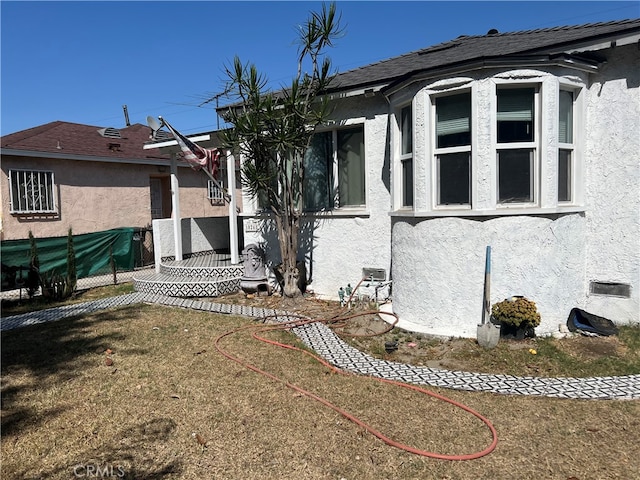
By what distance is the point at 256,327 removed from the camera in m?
7.10

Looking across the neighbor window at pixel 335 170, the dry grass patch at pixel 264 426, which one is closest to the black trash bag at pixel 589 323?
the dry grass patch at pixel 264 426

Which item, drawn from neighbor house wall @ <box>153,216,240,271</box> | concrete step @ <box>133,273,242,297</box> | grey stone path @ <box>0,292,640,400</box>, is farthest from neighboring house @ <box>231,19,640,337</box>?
neighbor house wall @ <box>153,216,240,271</box>

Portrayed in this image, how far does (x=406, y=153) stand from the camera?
6.96 m

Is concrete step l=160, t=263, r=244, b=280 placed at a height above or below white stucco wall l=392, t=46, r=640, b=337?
below

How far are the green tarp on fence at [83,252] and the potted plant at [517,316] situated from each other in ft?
35.4

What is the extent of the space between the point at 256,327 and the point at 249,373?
1.92m

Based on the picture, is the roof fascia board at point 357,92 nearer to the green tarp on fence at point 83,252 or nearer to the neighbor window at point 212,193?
the green tarp on fence at point 83,252

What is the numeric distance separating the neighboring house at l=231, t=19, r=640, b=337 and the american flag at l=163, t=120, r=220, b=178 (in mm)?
4951

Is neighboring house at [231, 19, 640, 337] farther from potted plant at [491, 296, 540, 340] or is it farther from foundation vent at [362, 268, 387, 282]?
foundation vent at [362, 268, 387, 282]

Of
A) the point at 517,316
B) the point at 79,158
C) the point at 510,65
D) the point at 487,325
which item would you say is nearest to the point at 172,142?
the point at 79,158

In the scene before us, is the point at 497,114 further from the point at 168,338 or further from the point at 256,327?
the point at 168,338

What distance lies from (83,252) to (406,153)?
10.2 metres

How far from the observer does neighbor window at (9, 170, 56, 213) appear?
1262 cm

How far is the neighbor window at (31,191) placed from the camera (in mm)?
12625
